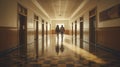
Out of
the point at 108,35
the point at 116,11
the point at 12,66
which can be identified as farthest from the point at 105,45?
the point at 12,66

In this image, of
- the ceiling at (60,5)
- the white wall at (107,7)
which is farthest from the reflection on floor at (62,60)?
the ceiling at (60,5)

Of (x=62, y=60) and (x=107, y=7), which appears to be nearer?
(x=62, y=60)

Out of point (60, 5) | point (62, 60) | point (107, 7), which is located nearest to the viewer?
point (62, 60)

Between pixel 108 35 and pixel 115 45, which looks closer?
pixel 115 45

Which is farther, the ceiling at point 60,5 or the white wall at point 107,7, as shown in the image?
the ceiling at point 60,5

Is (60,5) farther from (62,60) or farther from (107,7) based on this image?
(62,60)

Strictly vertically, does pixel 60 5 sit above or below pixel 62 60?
above

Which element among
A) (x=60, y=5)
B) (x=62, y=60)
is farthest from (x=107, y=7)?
(x=60, y=5)

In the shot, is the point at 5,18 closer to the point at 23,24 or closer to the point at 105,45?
the point at 23,24

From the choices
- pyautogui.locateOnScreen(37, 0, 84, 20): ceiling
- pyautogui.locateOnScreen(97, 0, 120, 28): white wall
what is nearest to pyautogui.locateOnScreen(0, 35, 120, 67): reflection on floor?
pyautogui.locateOnScreen(97, 0, 120, 28): white wall

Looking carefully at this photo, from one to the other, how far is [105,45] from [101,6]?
1997mm

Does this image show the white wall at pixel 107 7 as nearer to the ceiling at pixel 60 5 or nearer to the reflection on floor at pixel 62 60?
the reflection on floor at pixel 62 60

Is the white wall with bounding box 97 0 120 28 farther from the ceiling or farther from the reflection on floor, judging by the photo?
the ceiling

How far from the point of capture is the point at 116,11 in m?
6.51
